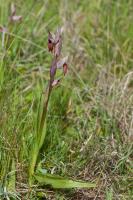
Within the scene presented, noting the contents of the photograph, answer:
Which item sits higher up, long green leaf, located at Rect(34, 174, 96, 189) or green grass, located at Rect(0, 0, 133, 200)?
green grass, located at Rect(0, 0, 133, 200)

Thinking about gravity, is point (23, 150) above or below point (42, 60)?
below

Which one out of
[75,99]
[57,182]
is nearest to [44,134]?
[57,182]

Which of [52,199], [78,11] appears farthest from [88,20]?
[52,199]

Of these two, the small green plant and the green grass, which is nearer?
the small green plant

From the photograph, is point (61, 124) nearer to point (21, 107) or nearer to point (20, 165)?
point (21, 107)

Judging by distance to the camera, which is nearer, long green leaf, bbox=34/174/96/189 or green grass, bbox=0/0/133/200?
long green leaf, bbox=34/174/96/189
